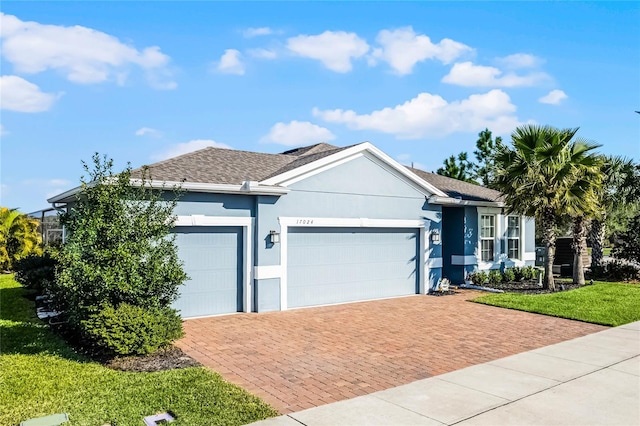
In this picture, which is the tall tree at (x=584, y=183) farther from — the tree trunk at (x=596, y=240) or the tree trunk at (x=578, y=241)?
the tree trunk at (x=596, y=240)

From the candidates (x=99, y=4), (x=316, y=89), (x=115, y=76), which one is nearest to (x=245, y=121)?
(x=316, y=89)

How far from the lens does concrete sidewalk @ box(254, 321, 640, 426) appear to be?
513 cm

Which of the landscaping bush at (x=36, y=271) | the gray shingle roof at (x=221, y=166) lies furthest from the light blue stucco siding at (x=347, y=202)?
the landscaping bush at (x=36, y=271)

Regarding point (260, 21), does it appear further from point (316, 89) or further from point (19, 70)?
point (19, 70)

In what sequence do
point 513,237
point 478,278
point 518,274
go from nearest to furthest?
point 478,278, point 518,274, point 513,237

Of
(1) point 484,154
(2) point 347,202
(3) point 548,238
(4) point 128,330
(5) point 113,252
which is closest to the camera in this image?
(4) point 128,330

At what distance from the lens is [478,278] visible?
16.4 m

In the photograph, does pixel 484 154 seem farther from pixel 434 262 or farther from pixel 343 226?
pixel 343 226

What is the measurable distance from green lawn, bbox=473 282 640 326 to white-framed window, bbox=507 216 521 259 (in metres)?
3.03

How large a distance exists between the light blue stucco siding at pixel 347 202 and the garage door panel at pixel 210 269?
56 cm

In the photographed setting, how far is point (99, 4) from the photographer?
34.9 feet

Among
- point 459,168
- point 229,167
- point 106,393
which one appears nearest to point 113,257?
point 106,393

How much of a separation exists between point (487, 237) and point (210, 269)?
10920 millimetres

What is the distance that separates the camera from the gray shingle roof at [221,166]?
36.7 ft
